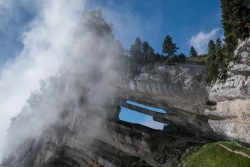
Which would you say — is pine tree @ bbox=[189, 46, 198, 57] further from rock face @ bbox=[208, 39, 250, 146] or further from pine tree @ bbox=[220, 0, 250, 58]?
rock face @ bbox=[208, 39, 250, 146]

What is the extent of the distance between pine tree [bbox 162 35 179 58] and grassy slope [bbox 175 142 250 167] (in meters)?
22.9

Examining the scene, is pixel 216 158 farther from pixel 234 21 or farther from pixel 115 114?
pixel 115 114

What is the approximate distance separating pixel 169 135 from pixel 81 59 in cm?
3278

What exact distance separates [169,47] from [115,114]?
2428cm

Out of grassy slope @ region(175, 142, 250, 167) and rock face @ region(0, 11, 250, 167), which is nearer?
grassy slope @ region(175, 142, 250, 167)

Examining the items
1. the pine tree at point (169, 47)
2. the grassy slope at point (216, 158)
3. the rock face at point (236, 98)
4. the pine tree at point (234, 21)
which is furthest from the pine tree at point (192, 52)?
the grassy slope at point (216, 158)

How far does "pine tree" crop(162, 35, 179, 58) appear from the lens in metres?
50.7

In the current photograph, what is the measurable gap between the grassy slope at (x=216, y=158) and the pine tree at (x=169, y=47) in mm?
22867

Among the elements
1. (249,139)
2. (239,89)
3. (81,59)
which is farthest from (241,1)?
(81,59)

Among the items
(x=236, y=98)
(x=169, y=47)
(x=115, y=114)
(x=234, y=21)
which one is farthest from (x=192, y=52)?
(x=236, y=98)

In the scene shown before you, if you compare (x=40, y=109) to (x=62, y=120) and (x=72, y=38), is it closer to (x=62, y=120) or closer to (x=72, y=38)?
(x=62, y=120)

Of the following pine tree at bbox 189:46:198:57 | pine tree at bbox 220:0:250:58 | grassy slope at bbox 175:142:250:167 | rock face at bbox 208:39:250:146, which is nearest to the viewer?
rock face at bbox 208:39:250:146

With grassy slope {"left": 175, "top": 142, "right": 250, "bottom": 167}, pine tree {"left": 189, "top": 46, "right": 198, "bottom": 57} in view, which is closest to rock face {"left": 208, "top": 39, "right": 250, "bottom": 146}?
grassy slope {"left": 175, "top": 142, "right": 250, "bottom": 167}

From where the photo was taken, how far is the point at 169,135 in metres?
54.8
